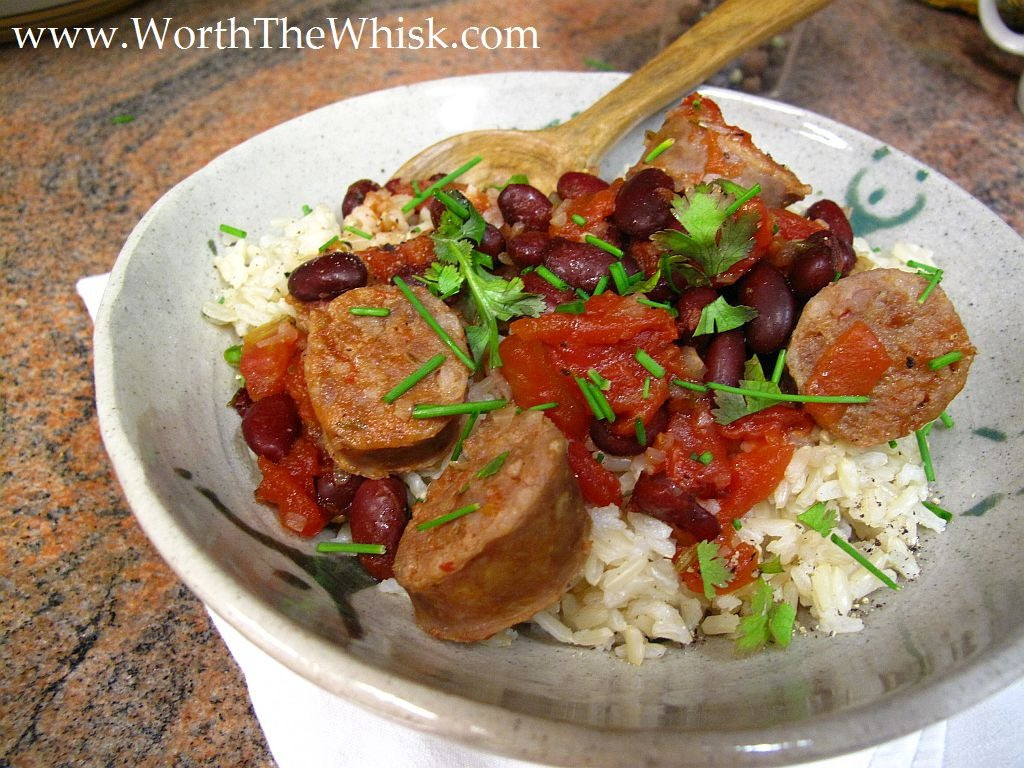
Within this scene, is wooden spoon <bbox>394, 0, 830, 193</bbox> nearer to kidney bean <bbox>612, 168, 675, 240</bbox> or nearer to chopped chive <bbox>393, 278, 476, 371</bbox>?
kidney bean <bbox>612, 168, 675, 240</bbox>

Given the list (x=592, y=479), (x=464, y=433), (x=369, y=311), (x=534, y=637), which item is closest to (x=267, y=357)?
(x=369, y=311)

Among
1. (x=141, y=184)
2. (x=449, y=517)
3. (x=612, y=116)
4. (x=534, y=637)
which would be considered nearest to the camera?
(x=449, y=517)

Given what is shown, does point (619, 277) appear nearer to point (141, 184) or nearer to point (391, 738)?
point (391, 738)

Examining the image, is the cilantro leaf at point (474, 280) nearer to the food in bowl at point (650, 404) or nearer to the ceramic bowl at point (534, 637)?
the food in bowl at point (650, 404)

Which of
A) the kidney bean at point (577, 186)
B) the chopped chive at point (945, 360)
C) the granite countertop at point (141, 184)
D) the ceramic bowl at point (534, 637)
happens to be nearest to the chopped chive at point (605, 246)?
the kidney bean at point (577, 186)

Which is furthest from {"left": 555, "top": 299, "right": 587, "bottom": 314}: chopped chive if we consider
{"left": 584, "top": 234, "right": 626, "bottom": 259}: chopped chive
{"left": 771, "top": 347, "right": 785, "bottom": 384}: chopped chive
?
{"left": 771, "top": 347, "right": 785, "bottom": 384}: chopped chive

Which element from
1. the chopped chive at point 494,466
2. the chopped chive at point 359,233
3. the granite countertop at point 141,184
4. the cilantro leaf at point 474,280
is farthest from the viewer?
the chopped chive at point 359,233

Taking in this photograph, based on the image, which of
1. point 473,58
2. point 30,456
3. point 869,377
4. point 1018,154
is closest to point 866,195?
point 869,377
